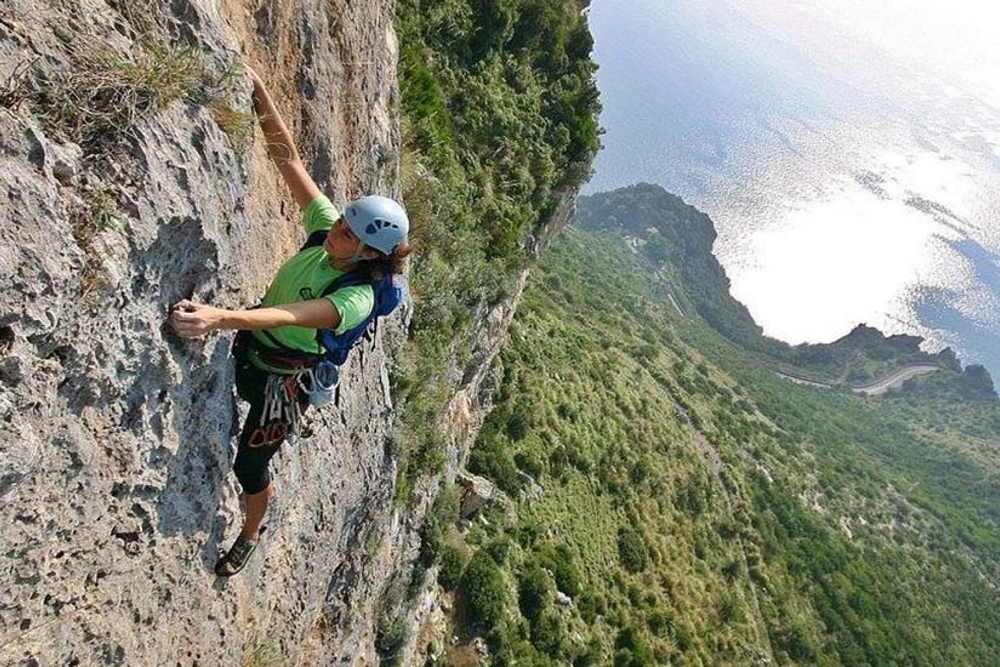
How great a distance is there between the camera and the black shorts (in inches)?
208

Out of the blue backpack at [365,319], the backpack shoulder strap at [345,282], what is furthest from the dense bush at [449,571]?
the backpack shoulder strap at [345,282]

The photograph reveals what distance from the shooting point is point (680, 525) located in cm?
4828

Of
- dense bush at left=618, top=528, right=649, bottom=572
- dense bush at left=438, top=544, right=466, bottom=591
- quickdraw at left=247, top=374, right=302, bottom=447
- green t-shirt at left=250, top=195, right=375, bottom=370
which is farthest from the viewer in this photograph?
dense bush at left=618, top=528, right=649, bottom=572

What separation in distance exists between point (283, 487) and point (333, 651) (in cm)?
442

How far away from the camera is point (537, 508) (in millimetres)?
34906

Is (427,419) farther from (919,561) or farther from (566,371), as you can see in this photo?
(919,561)

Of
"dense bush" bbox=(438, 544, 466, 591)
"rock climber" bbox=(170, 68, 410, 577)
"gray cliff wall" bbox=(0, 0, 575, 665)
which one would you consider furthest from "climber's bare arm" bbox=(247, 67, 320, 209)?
"dense bush" bbox=(438, 544, 466, 591)

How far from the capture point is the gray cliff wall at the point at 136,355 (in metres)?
3.45

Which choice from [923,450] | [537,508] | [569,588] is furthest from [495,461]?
[923,450]

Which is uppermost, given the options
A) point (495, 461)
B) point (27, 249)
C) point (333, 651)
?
point (27, 249)

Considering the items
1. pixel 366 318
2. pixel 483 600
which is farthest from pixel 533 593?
pixel 366 318

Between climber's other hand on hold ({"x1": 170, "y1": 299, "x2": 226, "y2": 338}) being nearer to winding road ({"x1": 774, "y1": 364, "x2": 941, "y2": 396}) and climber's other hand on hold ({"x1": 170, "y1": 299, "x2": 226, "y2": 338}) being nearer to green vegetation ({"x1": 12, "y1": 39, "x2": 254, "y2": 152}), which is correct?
green vegetation ({"x1": 12, "y1": 39, "x2": 254, "y2": 152})

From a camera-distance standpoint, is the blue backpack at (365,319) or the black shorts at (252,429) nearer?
the blue backpack at (365,319)

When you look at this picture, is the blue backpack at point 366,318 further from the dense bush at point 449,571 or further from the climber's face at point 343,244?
the dense bush at point 449,571
